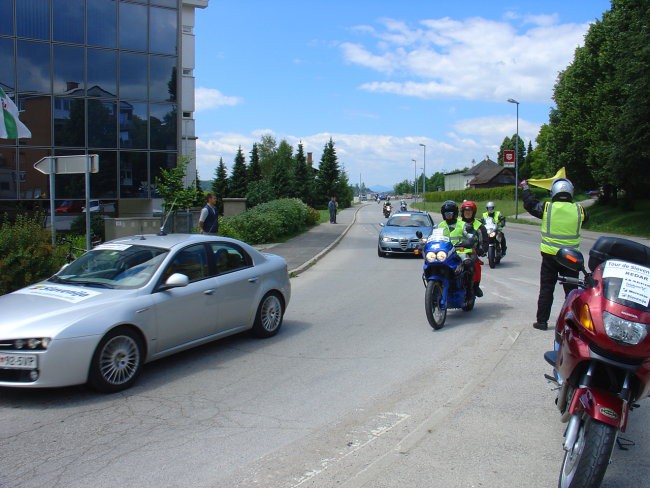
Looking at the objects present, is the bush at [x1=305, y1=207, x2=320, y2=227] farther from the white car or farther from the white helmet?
the white helmet

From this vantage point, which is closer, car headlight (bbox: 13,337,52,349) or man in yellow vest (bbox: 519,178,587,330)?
car headlight (bbox: 13,337,52,349)

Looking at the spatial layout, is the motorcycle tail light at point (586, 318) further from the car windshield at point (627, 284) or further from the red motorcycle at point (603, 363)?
the car windshield at point (627, 284)

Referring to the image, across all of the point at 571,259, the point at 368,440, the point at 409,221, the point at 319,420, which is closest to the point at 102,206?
the point at 409,221

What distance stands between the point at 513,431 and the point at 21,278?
8.29m

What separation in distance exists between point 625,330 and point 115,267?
505cm

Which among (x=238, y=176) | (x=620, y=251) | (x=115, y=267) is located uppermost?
(x=238, y=176)

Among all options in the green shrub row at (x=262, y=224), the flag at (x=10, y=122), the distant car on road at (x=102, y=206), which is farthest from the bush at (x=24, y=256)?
the distant car on road at (x=102, y=206)

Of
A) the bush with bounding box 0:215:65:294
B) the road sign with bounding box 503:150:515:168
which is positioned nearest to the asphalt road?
the bush with bounding box 0:215:65:294

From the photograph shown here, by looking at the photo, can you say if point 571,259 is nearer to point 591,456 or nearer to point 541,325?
point 591,456

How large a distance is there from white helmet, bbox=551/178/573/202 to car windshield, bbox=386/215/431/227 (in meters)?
12.6

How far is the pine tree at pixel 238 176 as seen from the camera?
76875mm

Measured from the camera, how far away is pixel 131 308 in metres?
5.83

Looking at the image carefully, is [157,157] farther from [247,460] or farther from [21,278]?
[247,460]

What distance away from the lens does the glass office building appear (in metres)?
22.5
